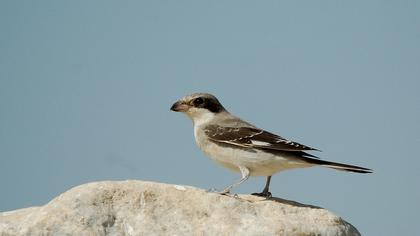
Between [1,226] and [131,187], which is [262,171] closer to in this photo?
[131,187]

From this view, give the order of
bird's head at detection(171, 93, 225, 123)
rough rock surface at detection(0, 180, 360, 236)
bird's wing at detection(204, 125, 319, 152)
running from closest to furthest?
rough rock surface at detection(0, 180, 360, 236) → bird's wing at detection(204, 125, 319, 152) → bird's head at detection(171, 93, 225, 123)

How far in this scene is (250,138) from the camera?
509 inches

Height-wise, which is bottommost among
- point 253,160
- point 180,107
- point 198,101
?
point 253,160

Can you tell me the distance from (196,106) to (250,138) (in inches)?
60.1

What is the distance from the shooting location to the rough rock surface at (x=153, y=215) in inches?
413

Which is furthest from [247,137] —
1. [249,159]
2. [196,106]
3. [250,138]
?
[196,106]

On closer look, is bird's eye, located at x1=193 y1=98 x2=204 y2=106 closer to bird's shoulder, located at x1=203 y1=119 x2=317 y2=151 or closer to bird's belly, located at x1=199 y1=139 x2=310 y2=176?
bird's shoulder, located at x1=203 y1=119 x2=317 y2=151

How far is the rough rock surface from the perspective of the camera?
34.4 ft

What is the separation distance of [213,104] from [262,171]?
1979 mm

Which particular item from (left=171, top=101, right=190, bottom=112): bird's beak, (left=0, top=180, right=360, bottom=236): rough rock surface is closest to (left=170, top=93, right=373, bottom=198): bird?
(left=171, top=101, right=190, bottom=112): bird's beak

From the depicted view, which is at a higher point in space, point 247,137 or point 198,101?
point 198,101

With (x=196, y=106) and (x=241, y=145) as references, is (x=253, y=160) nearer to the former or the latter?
(x=241, y=145)

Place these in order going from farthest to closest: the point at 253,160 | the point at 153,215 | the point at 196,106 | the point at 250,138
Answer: the point at 196,106 → the point at 250,138 → the point at 253,160 → the point at 153,215

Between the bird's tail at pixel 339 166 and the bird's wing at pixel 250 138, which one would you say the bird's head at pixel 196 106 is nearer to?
the bird's wing at pixel 250 138
